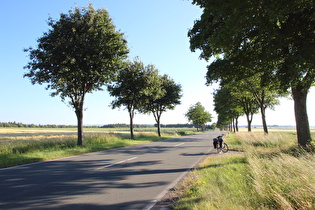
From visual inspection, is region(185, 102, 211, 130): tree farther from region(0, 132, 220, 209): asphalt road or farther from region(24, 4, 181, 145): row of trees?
region(0, 132, 220, 209): asphalt road

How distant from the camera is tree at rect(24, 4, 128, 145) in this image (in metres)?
14.2

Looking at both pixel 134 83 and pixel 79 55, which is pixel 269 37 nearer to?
pixel 79 55

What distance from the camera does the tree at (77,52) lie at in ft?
46.5

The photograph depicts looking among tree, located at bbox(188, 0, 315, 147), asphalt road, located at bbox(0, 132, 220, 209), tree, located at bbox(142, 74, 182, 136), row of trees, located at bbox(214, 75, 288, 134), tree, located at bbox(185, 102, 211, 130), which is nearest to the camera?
asphalt road, located at bbox(0, 132, 220, 209)

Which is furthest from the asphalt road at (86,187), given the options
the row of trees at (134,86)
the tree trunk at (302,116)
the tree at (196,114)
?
the tree at (196,114)

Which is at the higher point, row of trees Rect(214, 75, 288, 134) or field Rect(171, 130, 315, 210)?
row of trees Rect(214, 75, 288, 134)

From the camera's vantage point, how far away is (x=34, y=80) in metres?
14.8

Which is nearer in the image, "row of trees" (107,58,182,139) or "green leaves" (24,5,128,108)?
"green leaves" (24,5,128,108)

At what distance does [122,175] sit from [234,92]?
2213 centimetres

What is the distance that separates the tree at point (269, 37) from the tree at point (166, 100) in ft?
76.3

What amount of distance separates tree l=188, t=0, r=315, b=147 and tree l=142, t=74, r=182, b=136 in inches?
915

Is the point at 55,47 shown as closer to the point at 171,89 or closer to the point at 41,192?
the point at 41,192

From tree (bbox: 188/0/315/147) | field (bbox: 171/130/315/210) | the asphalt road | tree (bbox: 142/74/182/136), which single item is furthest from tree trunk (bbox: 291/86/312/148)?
tree (bbox: 142/74/182/136)

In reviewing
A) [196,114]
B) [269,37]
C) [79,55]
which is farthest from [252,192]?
[196,114]
